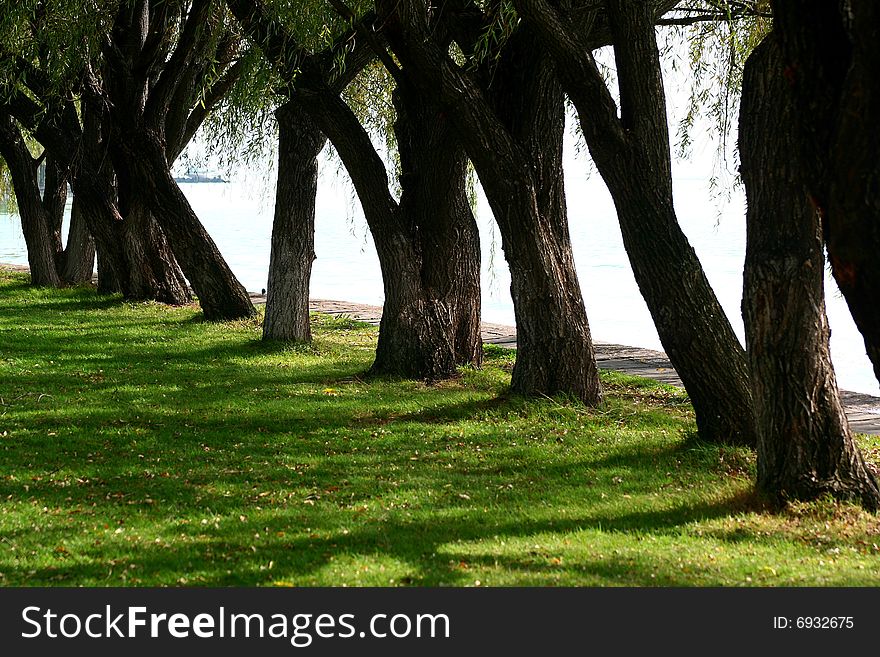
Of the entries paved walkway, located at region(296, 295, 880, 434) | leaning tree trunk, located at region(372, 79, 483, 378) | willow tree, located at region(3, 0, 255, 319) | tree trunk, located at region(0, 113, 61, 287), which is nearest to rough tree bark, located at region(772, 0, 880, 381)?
paved walkway, located at region(296, 295, 880, 434)

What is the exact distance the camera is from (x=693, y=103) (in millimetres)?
11047

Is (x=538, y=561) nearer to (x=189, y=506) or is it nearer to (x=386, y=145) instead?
(x=189, y=506)

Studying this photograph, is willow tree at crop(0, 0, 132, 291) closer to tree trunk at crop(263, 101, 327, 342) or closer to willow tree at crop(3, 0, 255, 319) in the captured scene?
willow tree at crop(3, 0, 255, 319)

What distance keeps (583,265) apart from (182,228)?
66.4 ft

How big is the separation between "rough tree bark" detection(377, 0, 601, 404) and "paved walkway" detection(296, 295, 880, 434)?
2.23m

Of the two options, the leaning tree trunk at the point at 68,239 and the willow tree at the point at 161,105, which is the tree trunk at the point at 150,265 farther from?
the leaning tree trunk at the point at 68,239

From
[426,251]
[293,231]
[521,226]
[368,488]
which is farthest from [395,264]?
[368,488]

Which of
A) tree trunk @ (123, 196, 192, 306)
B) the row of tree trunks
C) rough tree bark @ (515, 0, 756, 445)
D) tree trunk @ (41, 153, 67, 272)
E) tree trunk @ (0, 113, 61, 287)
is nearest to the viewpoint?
rough tree bark @ (515, 0, 756, 445)

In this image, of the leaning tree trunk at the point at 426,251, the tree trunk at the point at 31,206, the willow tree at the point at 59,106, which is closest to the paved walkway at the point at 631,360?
the leaning tree trunk at the point at 426,251

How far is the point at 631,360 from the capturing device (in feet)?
41.4

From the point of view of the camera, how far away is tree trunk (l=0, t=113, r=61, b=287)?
17.9 m

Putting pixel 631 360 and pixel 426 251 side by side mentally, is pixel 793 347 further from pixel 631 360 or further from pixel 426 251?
pixel 631 360

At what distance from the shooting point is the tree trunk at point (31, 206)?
17.9m

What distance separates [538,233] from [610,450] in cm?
213
